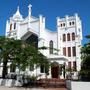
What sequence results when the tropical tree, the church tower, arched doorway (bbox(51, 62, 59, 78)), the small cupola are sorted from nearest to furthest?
→ the tropical tree → arched doorway (bbox(51, 62, 59, 78)) → the church tower → the small cupola

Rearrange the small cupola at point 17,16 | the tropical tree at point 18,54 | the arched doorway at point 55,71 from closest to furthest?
the tropical tree at point 18,54 < the arched doorway at point 55,71 < the small cupola at point 17,16

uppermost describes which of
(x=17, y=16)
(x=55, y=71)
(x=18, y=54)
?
(x=17, y=16)

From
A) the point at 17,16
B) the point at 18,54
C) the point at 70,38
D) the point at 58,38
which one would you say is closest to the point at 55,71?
the point at 58,38

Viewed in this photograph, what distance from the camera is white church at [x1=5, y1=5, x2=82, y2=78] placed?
118 ft

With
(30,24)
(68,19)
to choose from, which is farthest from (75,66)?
(30,24)

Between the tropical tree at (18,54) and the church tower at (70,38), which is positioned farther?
the church tower at (70,38)

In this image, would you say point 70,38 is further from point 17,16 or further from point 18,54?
point 18,54

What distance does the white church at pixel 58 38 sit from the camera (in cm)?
3591

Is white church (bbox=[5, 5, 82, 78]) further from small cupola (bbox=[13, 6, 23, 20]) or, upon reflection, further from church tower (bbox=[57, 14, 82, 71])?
small cupola (bbox=[13, 6, 23, 20])

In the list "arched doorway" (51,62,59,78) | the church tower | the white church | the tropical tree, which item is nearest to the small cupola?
the white church

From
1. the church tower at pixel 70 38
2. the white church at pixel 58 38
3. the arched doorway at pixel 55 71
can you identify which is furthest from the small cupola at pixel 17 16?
the arched doorway at pixel 55 71

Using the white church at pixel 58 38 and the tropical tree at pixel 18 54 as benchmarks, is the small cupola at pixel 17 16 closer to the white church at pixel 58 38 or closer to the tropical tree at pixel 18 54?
the white church at pixel 58 38

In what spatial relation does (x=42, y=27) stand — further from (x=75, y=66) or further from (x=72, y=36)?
(x=75, y=66)

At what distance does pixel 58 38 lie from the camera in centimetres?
3825
